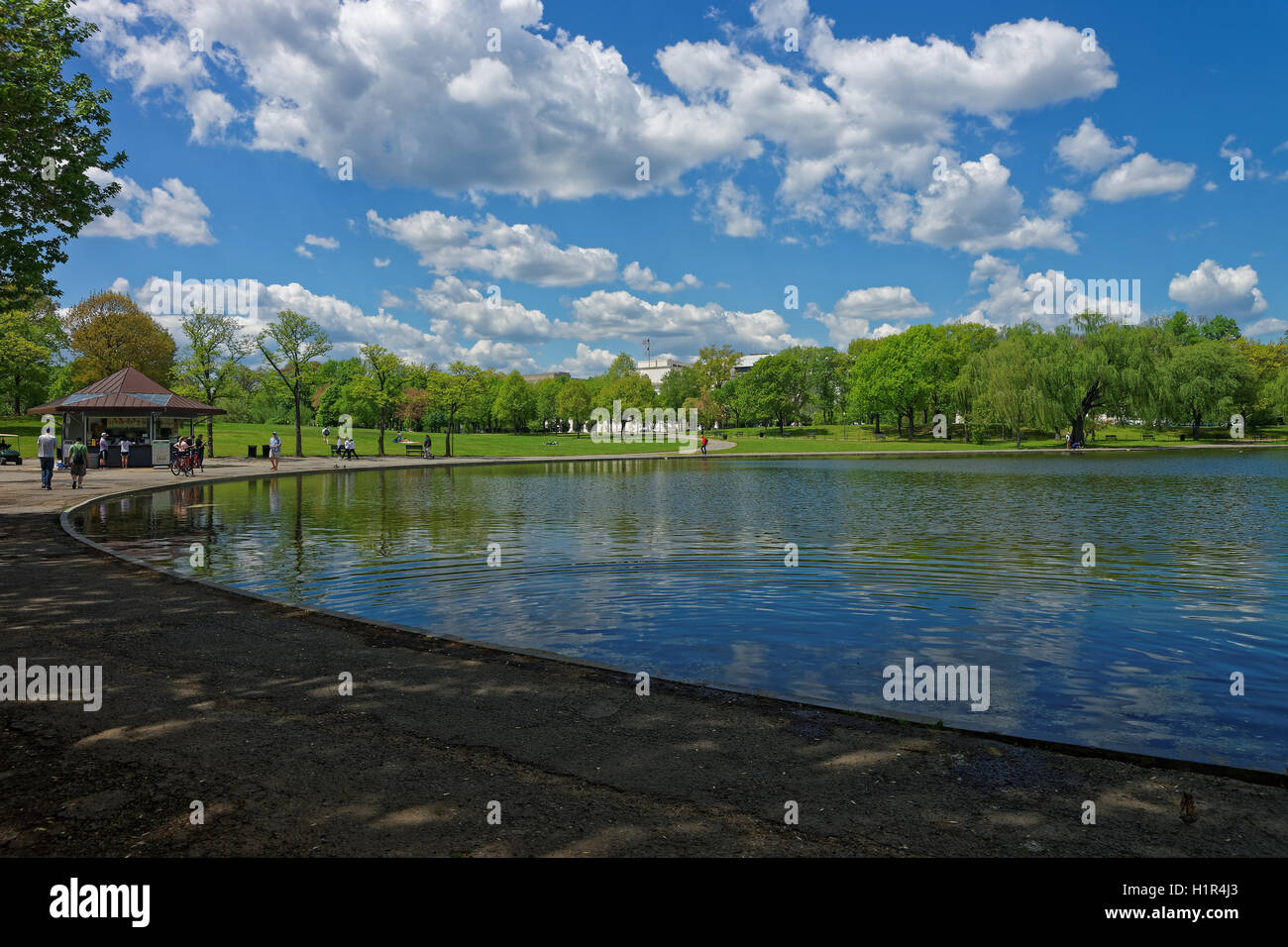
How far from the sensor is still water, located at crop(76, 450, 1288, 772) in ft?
25.5

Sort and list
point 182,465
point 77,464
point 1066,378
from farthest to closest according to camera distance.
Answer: point 1066,378 → point 182,465 → point 77,464

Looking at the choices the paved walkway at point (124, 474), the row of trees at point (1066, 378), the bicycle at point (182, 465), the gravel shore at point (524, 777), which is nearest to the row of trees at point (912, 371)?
the row of trees at point (1066, 378)

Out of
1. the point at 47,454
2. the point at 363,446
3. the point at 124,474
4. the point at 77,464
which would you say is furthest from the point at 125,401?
the point at 363,446

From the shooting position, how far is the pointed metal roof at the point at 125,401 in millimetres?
40281

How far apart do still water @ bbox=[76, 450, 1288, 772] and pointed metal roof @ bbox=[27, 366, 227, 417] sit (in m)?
15.0

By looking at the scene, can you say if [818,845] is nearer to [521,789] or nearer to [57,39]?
[521,789]

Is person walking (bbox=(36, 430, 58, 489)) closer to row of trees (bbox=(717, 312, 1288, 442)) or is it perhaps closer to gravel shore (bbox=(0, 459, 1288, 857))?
gravel shore (bbox=(0, 459, 1288, 857))

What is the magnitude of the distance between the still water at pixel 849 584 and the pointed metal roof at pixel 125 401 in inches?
592

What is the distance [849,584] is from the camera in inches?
521

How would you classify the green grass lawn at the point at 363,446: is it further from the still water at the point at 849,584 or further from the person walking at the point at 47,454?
the still water at the point at 849,584

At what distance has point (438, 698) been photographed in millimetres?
6508

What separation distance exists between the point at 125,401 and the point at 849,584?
137ft

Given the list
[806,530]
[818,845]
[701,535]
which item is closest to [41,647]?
[818,845]

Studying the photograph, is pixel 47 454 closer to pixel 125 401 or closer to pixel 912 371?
pixel 125 401
